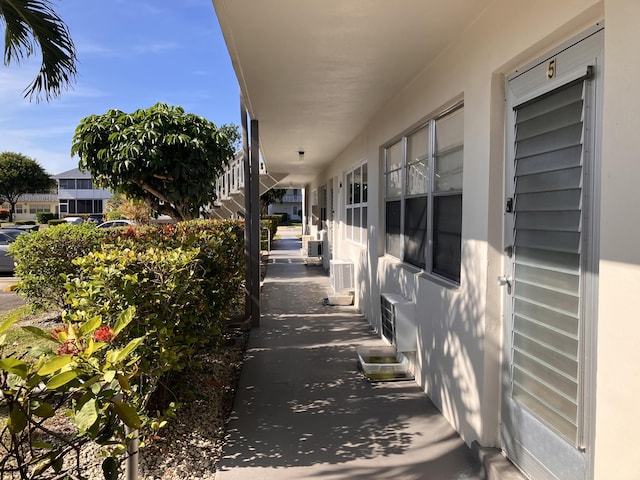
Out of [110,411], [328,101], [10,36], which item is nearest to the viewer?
[110,411]

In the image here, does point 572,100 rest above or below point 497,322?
above

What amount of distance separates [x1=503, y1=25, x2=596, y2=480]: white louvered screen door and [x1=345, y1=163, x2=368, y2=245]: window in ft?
16.2

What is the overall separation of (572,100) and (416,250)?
273 centimetres

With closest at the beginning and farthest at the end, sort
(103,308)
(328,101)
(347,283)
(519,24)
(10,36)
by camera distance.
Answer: (519,24) → (103,308) → (10,36) → (328,101) → (347,283)

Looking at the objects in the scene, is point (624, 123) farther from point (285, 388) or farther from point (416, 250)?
point (285, 388)

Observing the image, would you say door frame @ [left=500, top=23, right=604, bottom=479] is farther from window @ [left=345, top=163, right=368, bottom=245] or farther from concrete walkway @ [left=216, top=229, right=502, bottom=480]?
window @ [left=345, top=163, right=368, bottom=245]

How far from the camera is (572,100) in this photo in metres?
2.33

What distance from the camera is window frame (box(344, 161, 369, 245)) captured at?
7867 mm

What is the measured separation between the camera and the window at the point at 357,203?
7938mm

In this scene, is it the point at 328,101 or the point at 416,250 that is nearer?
the point at 416,250

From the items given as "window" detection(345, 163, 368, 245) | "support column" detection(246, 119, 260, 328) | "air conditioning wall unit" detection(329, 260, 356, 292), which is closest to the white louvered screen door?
"support column" detection(246, 119, 260, 328)

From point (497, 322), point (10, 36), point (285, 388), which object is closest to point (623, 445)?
point (497, 322)

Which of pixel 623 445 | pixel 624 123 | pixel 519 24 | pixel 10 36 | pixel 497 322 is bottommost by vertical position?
pixel 623 445

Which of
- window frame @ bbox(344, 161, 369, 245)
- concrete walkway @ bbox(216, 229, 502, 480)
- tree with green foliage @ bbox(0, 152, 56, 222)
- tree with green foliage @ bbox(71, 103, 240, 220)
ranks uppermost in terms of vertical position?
tree with green foliage @ bbox(0, 152, 56, 222)
